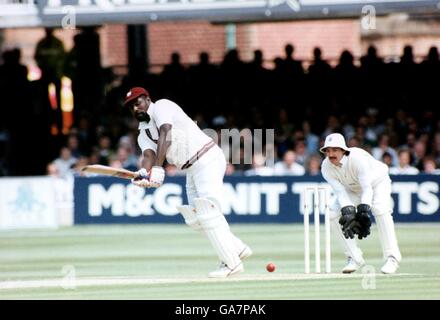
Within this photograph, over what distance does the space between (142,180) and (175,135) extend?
0.61 m

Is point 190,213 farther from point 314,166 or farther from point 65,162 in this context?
point 65,162

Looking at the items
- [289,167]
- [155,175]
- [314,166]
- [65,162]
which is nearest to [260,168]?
[289,167]

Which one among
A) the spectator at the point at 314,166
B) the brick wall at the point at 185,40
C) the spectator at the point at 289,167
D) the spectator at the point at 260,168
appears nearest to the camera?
the spectator at the point at 314,166

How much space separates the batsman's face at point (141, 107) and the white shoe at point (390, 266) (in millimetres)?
2518

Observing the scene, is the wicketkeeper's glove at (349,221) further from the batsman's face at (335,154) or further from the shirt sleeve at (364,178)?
the batsman's face at (335,154)

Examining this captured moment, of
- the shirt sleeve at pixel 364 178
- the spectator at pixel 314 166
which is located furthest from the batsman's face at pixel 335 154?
the spectator at pixel 314 166

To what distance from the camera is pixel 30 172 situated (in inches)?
781

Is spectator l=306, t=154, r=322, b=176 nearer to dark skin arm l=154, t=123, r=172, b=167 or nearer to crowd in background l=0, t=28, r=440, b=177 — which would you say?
crowd in background l=0, t=28, r=440, b=177

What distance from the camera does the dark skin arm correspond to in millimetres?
10227

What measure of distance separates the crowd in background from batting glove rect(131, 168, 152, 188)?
6892 millimetres

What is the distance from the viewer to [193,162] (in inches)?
413

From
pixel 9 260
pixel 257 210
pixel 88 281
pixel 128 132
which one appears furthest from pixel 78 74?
pixel 88 281

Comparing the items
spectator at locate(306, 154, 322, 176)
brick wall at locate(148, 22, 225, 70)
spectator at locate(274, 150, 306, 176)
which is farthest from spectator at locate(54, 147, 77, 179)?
brick wall at locate(148, 22, 225, 70)

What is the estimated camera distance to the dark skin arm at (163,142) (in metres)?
10.2
